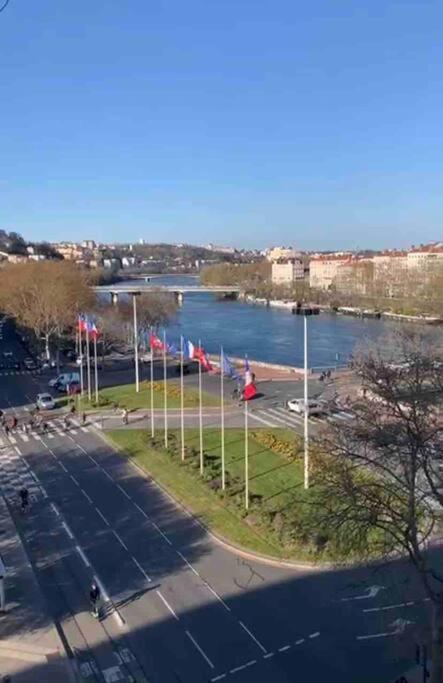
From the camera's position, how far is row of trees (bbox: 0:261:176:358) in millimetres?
47688

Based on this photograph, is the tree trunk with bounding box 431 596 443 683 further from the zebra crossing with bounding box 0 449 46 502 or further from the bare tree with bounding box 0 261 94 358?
the bare tree with bounding box 0 261 94 358

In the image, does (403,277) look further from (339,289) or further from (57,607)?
(57,607)

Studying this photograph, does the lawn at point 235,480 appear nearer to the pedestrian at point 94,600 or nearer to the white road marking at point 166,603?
the white road marking at point 166,603

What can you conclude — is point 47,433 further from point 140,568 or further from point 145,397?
point 140,568

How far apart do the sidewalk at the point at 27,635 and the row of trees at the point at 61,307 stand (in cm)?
3281

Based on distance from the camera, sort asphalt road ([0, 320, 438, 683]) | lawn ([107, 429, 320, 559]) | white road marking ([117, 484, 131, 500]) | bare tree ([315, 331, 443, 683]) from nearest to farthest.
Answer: bare tree ([315, 331, 443, 683])
asphalt road ([0, 320, 438, 683])
lawn ([107, 429, 320, 559])
white road marking ([117, 484, 131, 500])

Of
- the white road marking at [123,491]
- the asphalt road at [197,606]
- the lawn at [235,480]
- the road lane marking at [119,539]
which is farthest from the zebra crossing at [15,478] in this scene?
the road lane marking at [119,539]

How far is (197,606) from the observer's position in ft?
42.4

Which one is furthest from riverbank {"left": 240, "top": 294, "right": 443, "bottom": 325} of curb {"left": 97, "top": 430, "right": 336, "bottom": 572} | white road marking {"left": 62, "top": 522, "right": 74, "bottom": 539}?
white road marking {"left": 62, "top": 522, "right": 74, "bottom": 539}

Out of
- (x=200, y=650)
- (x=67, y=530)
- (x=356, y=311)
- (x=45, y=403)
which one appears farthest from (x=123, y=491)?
(x=356, y=311)

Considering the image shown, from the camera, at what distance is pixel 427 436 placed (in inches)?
400

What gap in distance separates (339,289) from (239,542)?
102 meters

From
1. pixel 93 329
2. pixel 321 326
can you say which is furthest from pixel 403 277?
pixel 93 329

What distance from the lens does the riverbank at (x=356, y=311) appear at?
76.6 m
